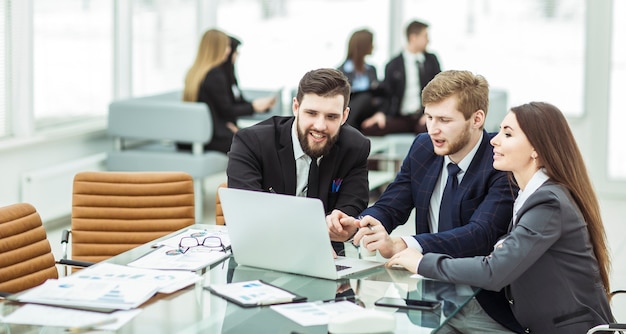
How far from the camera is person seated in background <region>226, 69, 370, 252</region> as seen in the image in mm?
3840

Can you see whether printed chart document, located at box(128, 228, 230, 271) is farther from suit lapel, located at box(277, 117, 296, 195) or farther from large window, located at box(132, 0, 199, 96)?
large window, located at box(132, 0, 199, 96)

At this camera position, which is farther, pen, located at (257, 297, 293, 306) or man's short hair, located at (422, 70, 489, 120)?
man's short hair, located at (422, 70, 489, 120)

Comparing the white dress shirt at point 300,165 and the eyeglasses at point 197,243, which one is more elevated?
the white dress shirt at point 300,165

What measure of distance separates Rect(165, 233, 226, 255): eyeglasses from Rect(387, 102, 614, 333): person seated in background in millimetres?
766

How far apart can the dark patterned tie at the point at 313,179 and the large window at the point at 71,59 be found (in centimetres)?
377

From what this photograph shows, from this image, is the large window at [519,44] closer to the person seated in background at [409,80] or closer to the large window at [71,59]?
the person seated in background at [409,80]

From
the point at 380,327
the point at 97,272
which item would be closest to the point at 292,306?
the point at 380,327

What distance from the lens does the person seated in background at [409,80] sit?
8891 mm

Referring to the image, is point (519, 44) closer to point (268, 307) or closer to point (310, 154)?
point (310, 154)

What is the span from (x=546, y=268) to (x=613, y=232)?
458 cm

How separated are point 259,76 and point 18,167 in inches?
157

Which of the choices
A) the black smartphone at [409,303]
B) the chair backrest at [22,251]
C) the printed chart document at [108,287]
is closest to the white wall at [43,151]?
the chair backrest at [22,251]

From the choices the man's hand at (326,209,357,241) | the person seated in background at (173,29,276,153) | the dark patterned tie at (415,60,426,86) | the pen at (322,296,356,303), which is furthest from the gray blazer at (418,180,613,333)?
the dark patterned tie at (415,60,426,86)

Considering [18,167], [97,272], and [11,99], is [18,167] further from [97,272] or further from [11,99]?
[97,272]
